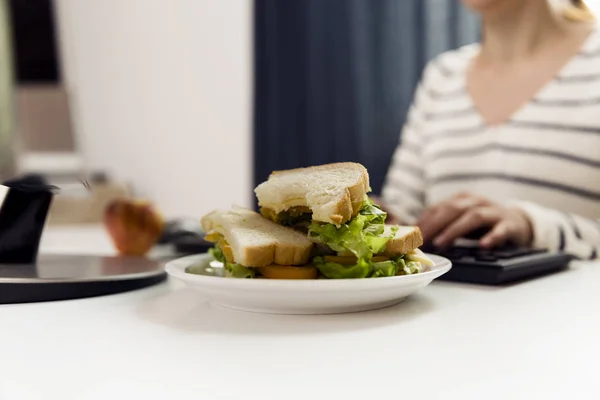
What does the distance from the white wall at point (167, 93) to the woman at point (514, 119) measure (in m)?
1.11

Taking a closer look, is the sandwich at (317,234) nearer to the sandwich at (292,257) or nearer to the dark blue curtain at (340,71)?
the sandwich at (292,257)

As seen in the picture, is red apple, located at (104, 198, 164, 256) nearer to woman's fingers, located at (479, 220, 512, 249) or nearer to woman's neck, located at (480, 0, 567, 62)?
woman's fingers, located at (479, 220, 512, 249)

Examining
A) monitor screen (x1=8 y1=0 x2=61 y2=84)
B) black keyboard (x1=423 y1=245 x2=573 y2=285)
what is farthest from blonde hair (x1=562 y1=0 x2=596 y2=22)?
monitor screen (x1=8 y1=0 x2=61 y2=84)

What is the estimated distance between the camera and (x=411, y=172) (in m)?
1.72

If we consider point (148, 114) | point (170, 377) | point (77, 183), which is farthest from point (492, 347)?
point (148, 114)

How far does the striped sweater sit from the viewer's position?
1415 mm

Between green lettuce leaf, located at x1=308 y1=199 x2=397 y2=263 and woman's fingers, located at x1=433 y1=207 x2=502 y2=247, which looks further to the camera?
woman's fingers, located at x1=433 y1=207 x2=502 y2=247

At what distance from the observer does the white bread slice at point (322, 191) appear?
0.57 metres

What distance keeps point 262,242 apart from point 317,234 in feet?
0.18

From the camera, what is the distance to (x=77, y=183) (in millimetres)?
794

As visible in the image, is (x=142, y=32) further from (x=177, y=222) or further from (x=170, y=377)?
(x=170, y=377)

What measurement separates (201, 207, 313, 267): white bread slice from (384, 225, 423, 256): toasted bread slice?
83mm

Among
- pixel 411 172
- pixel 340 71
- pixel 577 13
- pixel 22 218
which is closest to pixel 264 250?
pixel 22 218

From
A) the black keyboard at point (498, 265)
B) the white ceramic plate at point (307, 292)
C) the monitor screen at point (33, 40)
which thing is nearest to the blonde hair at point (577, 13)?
the black keyboard at point (498, 265)
